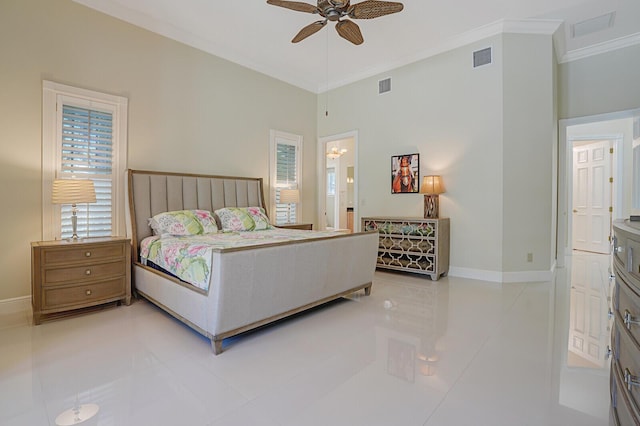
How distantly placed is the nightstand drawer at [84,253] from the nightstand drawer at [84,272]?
0.23 feet

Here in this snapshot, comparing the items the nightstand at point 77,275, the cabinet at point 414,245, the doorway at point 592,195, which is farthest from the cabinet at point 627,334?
the doorway at point 592,195

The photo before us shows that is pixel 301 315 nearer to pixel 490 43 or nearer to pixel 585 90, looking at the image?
pixel 490 43

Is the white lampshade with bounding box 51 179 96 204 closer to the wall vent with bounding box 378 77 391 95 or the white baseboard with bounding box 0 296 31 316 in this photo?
the white baseboard with bounding box 0 296 31 316

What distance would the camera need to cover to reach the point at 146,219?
3.79 metres

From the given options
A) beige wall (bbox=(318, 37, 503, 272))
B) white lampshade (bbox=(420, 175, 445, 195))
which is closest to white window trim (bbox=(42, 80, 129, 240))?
beige wall (bbox=(318, 37, 503, 272))

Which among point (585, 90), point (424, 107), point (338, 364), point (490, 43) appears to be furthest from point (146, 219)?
point (585, 90)

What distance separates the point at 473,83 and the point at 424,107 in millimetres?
750

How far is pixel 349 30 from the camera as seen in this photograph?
10.9ft

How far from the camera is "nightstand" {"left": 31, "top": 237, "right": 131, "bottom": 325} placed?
9.15ft

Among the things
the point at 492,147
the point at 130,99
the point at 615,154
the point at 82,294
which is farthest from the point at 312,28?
the point at 615,154

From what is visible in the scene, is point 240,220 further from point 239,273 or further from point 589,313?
point 589,313

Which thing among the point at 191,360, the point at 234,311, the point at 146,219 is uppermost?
the point at 146,219

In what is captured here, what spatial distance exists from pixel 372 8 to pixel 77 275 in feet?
12.5

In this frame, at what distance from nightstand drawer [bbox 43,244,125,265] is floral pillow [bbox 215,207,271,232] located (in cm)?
125
